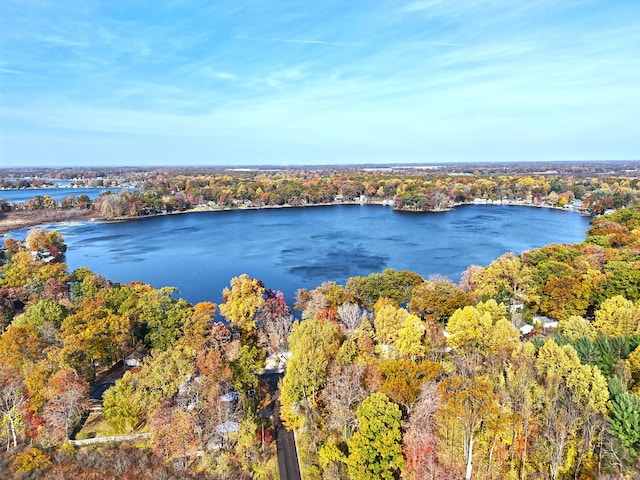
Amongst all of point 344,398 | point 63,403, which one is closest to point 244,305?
point 63,403

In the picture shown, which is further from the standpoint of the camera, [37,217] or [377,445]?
[37,217]

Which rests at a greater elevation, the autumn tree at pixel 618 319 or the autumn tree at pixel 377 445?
the autumn tree at pixel 618 319

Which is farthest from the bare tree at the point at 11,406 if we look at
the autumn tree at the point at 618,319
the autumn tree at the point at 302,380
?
the autumn tree at the point at 618,319

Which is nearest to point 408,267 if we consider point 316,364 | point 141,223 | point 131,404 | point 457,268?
point 457,268

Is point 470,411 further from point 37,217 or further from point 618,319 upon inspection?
point 37,217

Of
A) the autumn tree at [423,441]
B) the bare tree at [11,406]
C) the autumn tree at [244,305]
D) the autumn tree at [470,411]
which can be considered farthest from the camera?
the autumn tree at [244,305]

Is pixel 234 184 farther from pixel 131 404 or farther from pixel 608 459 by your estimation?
pixel 608 459

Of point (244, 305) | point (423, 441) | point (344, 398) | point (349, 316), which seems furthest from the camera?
point (244, 305)

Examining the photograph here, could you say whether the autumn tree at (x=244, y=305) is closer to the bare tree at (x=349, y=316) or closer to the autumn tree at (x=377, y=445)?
the bare tree at (x=349, y=316)
